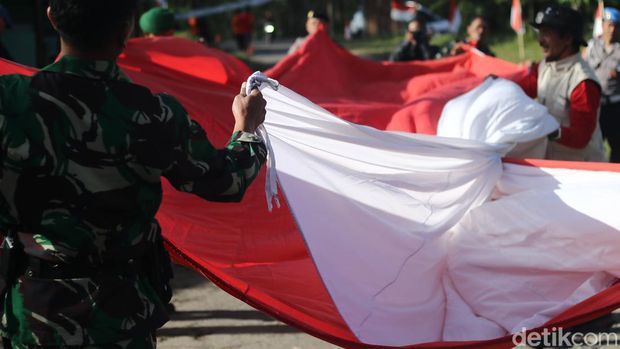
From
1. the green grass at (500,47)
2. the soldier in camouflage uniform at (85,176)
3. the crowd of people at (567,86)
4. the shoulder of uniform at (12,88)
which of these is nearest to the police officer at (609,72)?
the crowd of people at (567,86)

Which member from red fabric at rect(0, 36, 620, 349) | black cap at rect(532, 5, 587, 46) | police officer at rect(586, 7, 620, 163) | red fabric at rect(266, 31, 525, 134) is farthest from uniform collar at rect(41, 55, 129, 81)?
police officer at rect(586, 7, 620, 163)

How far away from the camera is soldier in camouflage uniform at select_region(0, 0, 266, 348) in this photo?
82.2 inches

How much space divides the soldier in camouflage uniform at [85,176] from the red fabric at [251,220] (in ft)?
3.98

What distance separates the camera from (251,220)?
4238 millimetres

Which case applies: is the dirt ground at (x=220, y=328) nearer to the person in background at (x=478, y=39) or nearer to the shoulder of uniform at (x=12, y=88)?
the shoulder of uniform at (x=12, y=88)

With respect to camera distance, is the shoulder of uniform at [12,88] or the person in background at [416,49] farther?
the person in background at [416,49]

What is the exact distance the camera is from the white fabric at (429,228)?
3.58 m

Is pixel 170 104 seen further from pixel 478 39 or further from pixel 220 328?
pixel 478 39

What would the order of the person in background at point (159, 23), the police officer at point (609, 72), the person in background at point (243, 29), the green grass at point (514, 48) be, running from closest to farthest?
the police officer at point (609, 72), the person in background at point (159, 23), the green grass at point (514, 48), the person in background at point (243, 29)

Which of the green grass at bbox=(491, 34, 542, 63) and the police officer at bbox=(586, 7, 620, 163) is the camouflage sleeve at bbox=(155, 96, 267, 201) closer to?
the police officer at bbox=(586, 7, 620, 163)

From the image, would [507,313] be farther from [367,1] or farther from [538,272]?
[367,1]

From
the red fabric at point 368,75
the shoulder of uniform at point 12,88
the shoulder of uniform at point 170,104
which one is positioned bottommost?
the red fabric at point 368,75

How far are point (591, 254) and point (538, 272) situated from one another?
26 centimetres

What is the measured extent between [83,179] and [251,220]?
7.06ft
